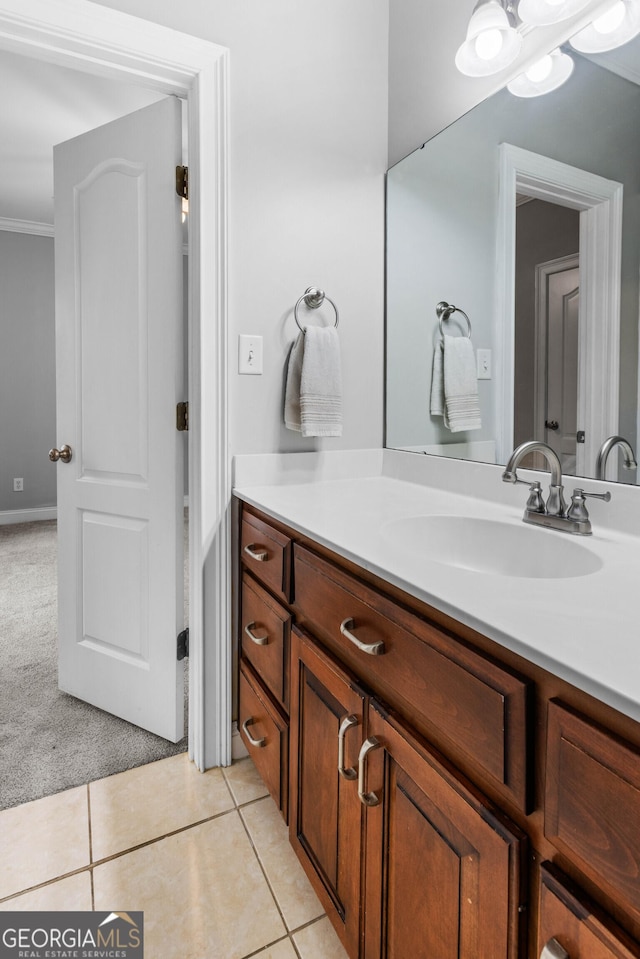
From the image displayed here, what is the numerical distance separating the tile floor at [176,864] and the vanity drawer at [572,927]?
747mm

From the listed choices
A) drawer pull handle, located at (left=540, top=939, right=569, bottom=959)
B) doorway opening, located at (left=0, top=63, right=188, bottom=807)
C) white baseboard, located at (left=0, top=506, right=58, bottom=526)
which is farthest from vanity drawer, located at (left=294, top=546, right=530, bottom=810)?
white baseboard, located at (left=0, top=506, right=58, bottom=526)

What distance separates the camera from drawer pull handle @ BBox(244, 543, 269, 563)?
1.30 m

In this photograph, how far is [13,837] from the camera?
1.34 m

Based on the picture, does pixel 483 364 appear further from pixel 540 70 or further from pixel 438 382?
pixel 540 70

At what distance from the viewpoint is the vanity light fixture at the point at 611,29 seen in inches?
40.5

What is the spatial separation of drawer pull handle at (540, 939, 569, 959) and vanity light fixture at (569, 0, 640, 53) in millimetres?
1444

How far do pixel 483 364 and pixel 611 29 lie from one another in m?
0.72

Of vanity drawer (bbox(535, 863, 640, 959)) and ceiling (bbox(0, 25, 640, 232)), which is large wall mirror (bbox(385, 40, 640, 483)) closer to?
vanity drawer (bbox(535, 863, 640, 959))

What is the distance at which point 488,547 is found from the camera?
117cm

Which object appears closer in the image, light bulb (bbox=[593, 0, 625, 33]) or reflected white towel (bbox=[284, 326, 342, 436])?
light bulb (bbox=[593, 0, 625, 33])

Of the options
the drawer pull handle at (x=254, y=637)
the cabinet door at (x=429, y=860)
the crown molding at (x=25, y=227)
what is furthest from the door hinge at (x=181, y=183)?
the crown molding at (x=25, y=227)

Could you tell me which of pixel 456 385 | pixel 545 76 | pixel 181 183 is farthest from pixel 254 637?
pixel 545 76

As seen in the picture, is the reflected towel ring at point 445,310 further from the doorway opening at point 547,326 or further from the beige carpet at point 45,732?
the beige carpet at point 45,732

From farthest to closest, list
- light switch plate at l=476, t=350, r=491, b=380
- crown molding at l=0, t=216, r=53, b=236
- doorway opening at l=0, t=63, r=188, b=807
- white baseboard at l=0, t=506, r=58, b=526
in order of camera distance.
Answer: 1. white baseboard at l=0, t=506, r=58, b=526
2. crown molding at l=0, t=216, r=53, b=236
3. doorway opening at l=0, t=63, r=188, b=807
4. light switch plate at l=476, t=350, r=491, b=380
